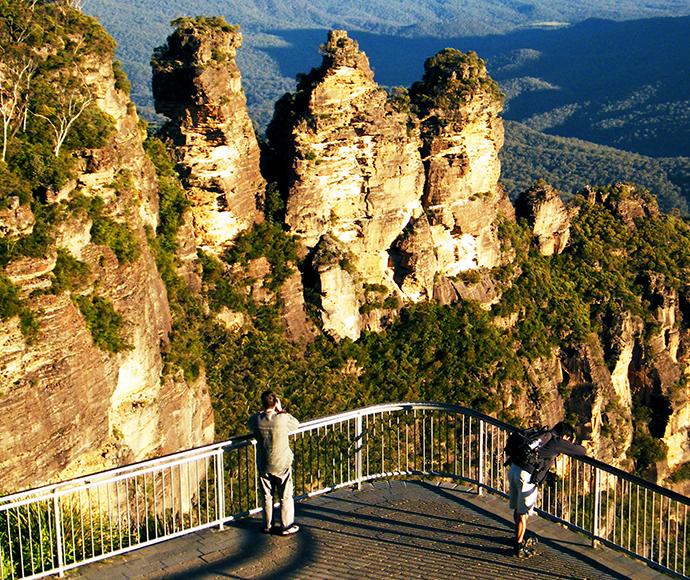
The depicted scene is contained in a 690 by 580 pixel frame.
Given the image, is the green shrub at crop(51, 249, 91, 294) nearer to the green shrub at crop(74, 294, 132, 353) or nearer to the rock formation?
the green shrub at crop(74, 294, 132, 353)

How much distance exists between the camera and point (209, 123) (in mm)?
41344

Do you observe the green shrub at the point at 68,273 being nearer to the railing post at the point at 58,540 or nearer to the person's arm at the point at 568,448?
the railing post at the point at 58,540

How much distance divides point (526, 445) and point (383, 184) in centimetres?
3624

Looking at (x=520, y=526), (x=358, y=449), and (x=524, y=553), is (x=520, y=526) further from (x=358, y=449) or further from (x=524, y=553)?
(x=358, y=449)

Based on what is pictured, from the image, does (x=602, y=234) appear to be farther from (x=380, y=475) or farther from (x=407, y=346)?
(x=380, y=475)

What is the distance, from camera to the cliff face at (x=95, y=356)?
75.5ft

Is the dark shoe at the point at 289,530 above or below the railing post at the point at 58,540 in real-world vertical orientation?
below

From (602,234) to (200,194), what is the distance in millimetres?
36804

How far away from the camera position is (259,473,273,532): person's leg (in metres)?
14.0

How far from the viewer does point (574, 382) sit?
54969 mm

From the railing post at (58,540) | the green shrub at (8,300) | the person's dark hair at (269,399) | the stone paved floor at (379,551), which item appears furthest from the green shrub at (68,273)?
the person's dark hair at (269,399)

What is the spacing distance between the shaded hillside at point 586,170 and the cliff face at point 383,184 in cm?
6393

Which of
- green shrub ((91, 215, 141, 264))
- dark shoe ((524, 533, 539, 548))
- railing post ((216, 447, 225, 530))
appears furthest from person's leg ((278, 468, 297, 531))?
green shrub ((91, 215, 141, 264))

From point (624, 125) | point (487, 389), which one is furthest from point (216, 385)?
point (624, 125)
